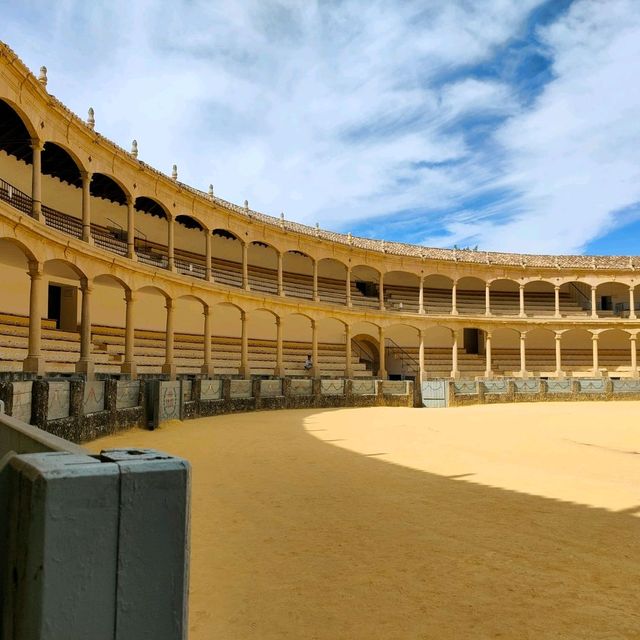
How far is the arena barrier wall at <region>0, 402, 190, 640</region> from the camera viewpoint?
4.90ft

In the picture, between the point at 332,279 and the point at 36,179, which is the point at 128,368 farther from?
the point at 332,279

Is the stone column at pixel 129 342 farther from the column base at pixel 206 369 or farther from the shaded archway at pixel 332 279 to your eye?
the shaded archway at pixel 332 279

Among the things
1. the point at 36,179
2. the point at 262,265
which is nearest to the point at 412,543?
the point at 36,179

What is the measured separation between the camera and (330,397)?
22.3 metres

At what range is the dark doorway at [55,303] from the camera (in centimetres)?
2332

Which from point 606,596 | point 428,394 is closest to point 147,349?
point 428,394

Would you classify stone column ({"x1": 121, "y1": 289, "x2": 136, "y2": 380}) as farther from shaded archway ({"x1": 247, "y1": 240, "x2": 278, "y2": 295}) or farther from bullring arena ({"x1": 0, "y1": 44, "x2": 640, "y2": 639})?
shaded archway ({"x1": 247, "y1": 240, "x2": 278, "y2": 295})

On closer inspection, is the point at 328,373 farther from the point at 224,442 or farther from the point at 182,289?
the point at 224,442

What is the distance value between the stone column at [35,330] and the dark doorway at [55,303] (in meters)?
7.21

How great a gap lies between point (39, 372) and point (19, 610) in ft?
51.2

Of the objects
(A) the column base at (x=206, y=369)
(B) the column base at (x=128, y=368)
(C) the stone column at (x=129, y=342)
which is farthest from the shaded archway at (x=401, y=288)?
(B) the column base at (x=128, y=368)

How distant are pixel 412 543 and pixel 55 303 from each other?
22.3m

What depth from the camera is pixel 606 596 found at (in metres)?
3.76

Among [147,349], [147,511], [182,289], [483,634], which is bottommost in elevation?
[483,634]
